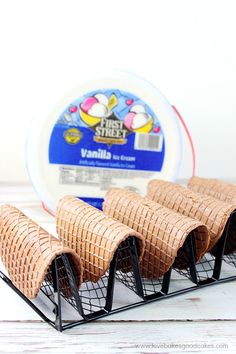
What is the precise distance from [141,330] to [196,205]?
0.16 meters

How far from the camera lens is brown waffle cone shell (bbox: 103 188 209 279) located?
0.50 m

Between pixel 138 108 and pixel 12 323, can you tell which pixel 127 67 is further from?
pixel 12 323

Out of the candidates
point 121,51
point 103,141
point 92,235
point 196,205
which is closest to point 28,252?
point 92,235

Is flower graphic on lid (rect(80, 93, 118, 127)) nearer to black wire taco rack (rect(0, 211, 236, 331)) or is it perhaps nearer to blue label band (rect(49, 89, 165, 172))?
blue label band (rect(49, 89, 165, 172))

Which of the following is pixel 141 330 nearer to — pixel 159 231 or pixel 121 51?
pixel 159 231

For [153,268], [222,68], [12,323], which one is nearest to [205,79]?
[222,68]

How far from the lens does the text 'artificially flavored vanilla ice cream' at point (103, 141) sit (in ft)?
2.38

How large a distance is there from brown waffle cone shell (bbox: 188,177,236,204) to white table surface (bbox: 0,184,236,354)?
124mm

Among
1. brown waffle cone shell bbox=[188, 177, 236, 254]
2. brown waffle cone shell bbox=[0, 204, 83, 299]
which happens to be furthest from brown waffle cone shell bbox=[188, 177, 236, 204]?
brown waffle cone shell bbox=[0, 204, 83, 299]

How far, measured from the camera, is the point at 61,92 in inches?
28.3

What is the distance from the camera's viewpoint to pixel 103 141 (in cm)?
75

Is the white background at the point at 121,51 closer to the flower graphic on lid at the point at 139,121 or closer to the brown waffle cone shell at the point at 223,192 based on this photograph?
the flower graphic on lid at the point at 139,121

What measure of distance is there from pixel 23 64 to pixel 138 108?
0.20 meters

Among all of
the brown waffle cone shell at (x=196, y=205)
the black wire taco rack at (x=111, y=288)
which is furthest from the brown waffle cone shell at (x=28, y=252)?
the brown waffle cone shell at (x=196, y=205)
